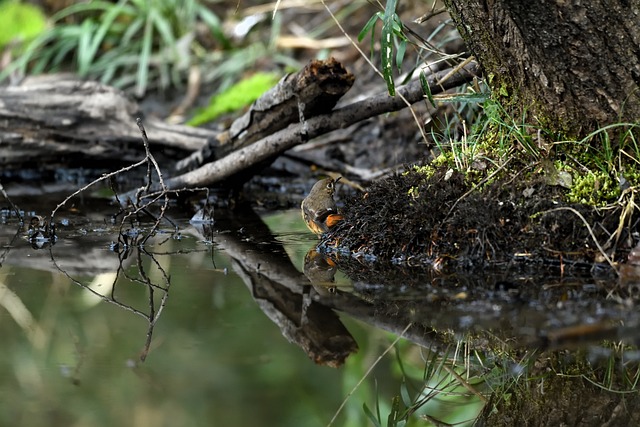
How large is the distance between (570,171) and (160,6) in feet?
21.0

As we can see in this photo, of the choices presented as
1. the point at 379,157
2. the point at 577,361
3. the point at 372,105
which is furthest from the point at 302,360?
the point at 379,157

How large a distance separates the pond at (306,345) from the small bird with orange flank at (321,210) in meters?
0.31

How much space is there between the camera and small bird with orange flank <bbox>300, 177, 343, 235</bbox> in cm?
404

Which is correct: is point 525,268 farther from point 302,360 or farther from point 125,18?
point 125,18

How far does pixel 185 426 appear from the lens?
2.18 metres

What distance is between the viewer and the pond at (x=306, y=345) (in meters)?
2.28

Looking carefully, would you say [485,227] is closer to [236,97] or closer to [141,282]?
[141,282]

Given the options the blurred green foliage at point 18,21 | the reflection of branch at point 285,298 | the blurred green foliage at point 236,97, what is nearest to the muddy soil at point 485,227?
the reflection of branch at point 285,298

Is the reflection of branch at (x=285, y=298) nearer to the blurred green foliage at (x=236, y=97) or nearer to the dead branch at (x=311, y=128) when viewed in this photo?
the dead branch at (x=311, y=128)

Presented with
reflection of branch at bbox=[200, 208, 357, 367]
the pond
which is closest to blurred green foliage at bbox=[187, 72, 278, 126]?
reflection of branch at bbox=[200, 208, 357, 367]

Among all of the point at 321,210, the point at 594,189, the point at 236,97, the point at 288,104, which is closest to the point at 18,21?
the point at 236,97

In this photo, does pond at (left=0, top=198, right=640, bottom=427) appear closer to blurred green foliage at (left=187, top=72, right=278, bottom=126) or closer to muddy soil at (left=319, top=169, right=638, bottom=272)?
muddy soil at (left=319, top=169, right=638, bottom=272)

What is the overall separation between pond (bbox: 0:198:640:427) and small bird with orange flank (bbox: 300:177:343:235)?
1.01ft

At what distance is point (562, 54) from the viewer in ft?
10.4
